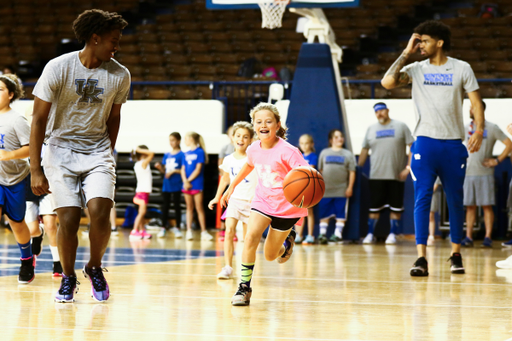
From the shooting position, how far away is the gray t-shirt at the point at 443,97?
5730 mm

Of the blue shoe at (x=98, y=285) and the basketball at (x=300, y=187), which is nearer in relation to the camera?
the blue shoe at (x=98, y=285)

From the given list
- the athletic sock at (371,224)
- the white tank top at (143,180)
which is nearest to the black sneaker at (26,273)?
the white tank top at (143,180)

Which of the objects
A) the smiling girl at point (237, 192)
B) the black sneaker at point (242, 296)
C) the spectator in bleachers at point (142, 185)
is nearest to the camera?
the black sneaker at point (242, 296)

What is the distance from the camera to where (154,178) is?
12.5 meters

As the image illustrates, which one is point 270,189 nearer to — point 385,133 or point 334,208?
point 334,208

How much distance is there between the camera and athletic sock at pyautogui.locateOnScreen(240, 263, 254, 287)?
4.24 meters

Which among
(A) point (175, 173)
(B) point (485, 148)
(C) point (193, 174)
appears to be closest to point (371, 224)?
(B) point (485, 148)

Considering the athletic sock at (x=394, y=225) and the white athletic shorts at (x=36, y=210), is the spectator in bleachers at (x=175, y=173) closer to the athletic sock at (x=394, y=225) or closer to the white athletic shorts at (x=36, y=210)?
the athletic sock at (x=394, y=225)

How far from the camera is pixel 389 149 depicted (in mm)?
9727

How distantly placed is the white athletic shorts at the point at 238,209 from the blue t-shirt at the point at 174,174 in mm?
4911

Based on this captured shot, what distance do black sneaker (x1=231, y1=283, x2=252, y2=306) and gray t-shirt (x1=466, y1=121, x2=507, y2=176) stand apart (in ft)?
19.4

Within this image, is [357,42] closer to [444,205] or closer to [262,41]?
[262,41]

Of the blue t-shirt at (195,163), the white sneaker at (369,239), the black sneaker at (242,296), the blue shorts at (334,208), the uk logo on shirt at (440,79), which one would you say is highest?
the uk logo on shirt at (440,79)

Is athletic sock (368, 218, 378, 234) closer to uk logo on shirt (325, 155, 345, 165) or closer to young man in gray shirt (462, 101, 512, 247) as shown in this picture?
uk logo on shirt (325, 155, 345, 165)
